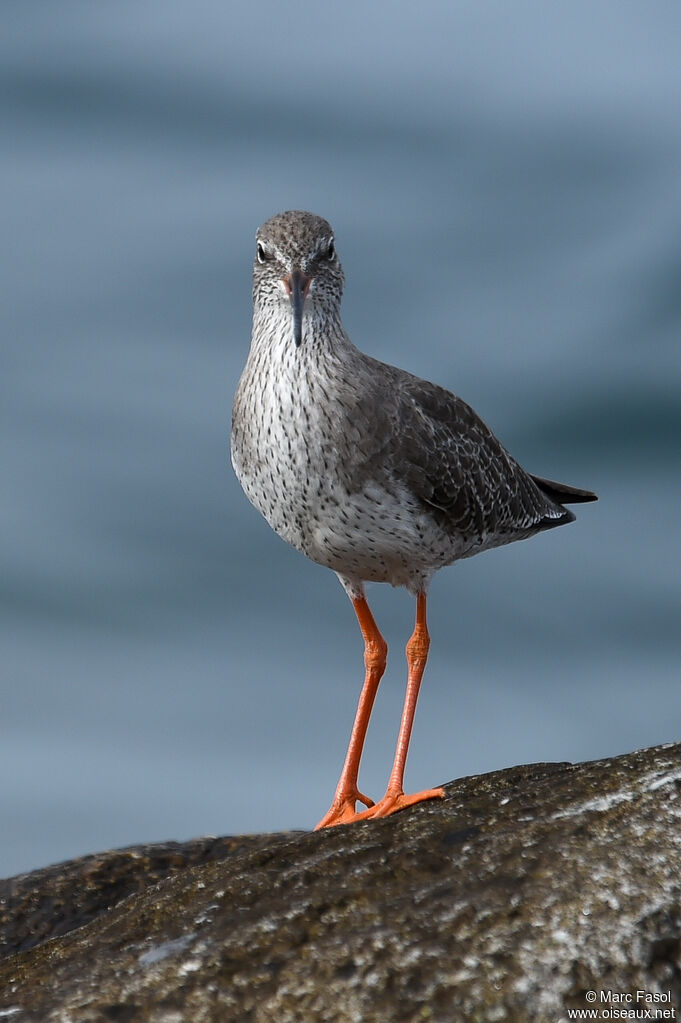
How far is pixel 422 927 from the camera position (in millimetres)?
5438

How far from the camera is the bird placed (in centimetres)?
811

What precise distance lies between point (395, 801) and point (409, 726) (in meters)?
0.81

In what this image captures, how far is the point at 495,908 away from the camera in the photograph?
5.41 metres

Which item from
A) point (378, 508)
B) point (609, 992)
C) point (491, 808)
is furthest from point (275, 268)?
point (609, 992)

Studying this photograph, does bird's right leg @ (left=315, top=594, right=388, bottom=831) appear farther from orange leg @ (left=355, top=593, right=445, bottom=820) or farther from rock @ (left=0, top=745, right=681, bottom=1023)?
rock @ (left=0, top=745, right=681, bottom=1023)

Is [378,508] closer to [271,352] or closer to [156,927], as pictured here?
[271,352]

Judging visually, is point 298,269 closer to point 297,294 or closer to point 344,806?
point 297,294

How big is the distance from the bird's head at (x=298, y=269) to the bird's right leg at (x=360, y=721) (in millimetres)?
2257

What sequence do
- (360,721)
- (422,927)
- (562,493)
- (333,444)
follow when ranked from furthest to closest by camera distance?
(562,493) → (360,721) → (333,444) → (422,927)

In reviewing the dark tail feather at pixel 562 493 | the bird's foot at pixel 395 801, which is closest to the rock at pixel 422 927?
the bird's foot at pixel 395 801

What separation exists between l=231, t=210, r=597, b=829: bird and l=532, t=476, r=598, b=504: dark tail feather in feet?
6.27

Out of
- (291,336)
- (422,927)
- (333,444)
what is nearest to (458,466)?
(333,444)

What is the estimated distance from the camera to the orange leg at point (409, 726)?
8461mm

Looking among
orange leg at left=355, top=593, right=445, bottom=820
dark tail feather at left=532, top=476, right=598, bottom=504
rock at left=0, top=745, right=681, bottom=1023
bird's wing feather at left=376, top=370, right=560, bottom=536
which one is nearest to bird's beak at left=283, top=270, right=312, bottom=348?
bird's wing feather at left=376, top=370, right=560, bottom=536
